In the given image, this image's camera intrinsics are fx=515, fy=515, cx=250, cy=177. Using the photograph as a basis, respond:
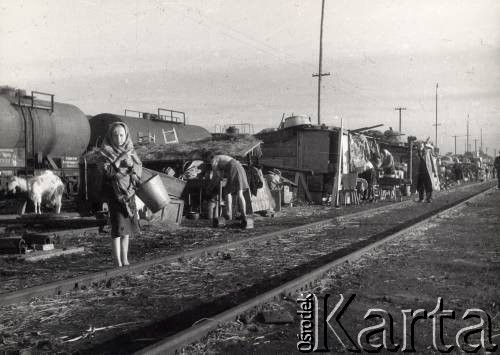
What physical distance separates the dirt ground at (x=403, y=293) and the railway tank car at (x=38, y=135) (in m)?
9.96

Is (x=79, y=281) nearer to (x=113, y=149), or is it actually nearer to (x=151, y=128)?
(x=113, y=149)

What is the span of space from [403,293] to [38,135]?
40.0 ft

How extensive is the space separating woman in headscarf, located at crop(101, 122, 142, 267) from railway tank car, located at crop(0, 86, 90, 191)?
841 centimetres

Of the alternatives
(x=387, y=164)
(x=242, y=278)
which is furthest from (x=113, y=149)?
(x=387, y=164)

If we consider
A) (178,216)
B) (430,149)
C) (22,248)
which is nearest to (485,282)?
(22,248)

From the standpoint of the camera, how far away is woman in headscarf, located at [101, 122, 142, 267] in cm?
584

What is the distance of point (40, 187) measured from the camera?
1288 cm

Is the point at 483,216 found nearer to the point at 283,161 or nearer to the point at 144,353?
the point at 283,161

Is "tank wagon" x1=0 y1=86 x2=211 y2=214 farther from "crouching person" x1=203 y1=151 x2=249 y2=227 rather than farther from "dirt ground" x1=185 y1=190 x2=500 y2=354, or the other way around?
"dirt ground" x1=185 y1=190 x2=500 y2=354

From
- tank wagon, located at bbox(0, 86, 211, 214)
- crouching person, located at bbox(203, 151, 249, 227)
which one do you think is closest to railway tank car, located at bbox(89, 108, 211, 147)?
tank wagon, located at bbox(0, 86, 211, 214)

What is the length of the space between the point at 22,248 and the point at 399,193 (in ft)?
67.8

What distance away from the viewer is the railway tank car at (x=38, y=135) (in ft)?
44.5

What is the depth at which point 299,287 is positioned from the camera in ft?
17.2

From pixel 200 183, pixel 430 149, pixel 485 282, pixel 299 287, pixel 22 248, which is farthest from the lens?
pixel 430 149
